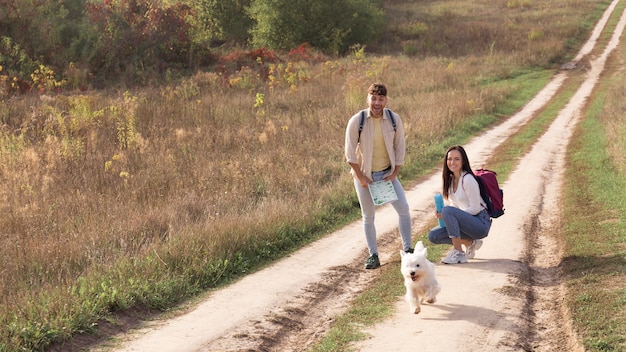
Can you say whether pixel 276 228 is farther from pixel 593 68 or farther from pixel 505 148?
pixel 593 68

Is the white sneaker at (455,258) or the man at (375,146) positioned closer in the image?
the man at (375,146)

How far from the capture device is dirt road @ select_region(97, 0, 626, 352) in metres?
6.73

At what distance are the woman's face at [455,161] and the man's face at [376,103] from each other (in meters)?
1.05

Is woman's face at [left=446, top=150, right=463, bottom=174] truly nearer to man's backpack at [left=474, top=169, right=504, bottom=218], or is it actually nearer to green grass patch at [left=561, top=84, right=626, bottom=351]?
man's backpack at [left=474, top=169, right=504, bottom=218]

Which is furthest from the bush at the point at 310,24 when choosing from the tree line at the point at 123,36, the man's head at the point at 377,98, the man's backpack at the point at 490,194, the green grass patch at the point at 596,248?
the man's head at the point at 377,98

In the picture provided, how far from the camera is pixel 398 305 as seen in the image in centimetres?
770

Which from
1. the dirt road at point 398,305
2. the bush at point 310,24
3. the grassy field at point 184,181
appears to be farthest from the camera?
the bush at point 310,24

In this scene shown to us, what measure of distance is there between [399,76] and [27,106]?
52.1ft

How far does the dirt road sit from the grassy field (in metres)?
0.45

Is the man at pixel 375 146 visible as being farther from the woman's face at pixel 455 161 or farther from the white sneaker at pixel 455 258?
the white sneaker at pixel 455 258

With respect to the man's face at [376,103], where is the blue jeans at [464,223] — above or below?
below

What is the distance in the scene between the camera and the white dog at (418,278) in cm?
714

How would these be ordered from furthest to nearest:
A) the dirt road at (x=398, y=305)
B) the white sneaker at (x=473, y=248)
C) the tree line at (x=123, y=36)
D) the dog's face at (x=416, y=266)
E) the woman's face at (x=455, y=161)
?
1. the tree line at (x=123, y=36)
2. the white sneaker at (x=473, y=248)
3. the woman's face at (x=455, y=161)
4. the dog's face at (x=416, y=266)
5. the dirt road at (x=398, y=305)

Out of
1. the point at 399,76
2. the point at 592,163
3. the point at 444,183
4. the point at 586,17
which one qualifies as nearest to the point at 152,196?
the point at 444,183
